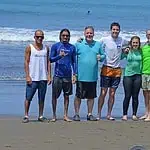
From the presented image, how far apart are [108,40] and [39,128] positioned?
1.97 m

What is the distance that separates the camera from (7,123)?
38.0 feet

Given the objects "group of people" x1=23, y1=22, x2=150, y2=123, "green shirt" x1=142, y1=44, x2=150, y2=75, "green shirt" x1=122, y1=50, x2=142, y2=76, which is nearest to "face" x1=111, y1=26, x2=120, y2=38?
"group of people" x1=23, y1=22, x2=150, y2=123

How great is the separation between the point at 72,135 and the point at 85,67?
1.51m

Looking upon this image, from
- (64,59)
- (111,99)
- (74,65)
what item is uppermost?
(64,59)

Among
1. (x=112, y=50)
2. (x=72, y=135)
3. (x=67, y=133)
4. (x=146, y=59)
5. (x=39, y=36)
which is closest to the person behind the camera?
(x=72, y=135)

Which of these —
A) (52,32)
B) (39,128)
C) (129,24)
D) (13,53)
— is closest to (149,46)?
(39,128)

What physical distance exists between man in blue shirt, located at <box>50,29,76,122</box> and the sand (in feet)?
1.96

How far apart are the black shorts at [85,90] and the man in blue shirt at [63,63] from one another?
178 mm

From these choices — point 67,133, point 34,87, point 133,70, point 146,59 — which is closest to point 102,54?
point 133,70

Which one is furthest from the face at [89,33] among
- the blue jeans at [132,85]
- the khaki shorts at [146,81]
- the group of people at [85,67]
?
the khaki shorts at [146,81]

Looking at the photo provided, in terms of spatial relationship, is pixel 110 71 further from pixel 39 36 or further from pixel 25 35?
pixel 25 35

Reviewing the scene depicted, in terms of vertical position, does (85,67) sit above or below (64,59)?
below

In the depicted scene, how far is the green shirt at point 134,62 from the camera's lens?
467 inches

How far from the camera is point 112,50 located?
11.8m
